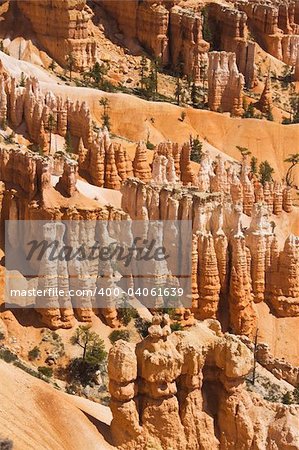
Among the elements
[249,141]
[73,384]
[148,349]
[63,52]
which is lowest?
[73,384]

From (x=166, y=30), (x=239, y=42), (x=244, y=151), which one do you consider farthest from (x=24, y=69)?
(x=239, y=42)

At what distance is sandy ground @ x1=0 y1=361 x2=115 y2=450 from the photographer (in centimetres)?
2570

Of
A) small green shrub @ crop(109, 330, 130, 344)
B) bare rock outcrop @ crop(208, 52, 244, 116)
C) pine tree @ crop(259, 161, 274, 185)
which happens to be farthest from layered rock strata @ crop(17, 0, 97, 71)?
small green shrub @ crop(109, 330, 130, 344)

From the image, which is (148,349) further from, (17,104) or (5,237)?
(17,104)

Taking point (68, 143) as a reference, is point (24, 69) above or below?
above

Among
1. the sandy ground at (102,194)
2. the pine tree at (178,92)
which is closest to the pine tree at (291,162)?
the pine tree at (178,92)

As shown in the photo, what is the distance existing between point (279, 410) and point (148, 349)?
16.2 feet

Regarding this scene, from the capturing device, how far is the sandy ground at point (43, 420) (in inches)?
1012

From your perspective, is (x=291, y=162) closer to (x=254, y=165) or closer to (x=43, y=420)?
(x=254, y=165)

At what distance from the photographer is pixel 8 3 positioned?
277ft

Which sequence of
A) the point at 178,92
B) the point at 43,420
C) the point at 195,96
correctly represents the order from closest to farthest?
the point at 43,420 → the point at 178,92 → the point at 195,96

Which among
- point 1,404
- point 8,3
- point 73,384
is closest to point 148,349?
point 1,404

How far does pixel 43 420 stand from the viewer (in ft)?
86.8

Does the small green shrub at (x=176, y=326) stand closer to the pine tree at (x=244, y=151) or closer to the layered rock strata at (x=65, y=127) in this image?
the layered rock strata at (x=65, y=127)
